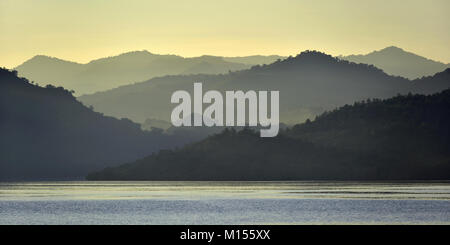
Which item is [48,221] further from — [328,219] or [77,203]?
[77,203]
